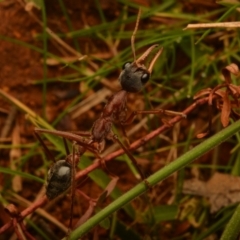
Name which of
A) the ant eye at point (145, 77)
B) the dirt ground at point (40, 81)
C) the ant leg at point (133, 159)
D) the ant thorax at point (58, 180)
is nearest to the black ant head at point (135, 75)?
the ant eye at point (145, 77)

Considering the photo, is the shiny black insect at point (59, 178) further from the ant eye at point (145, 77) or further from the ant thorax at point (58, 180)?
the ant eye at point (145, 77)

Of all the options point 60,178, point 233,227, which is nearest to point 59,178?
point 60,178

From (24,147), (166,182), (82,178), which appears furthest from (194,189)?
A: (24,147)

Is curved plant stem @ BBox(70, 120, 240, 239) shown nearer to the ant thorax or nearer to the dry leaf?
the ant thorax

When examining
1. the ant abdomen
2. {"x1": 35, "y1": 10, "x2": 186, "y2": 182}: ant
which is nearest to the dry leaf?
{"x1": 35, "y1": 10, "x2": 186, "y2": 182}: ant

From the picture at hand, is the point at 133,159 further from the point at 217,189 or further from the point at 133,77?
the point at 217,189

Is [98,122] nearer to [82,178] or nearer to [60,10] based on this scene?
[82,178]

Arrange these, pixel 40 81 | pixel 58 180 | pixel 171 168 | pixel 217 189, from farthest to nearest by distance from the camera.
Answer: pixel 40 81, pixel 217 189, pixel 58 180, pixel 171 168
